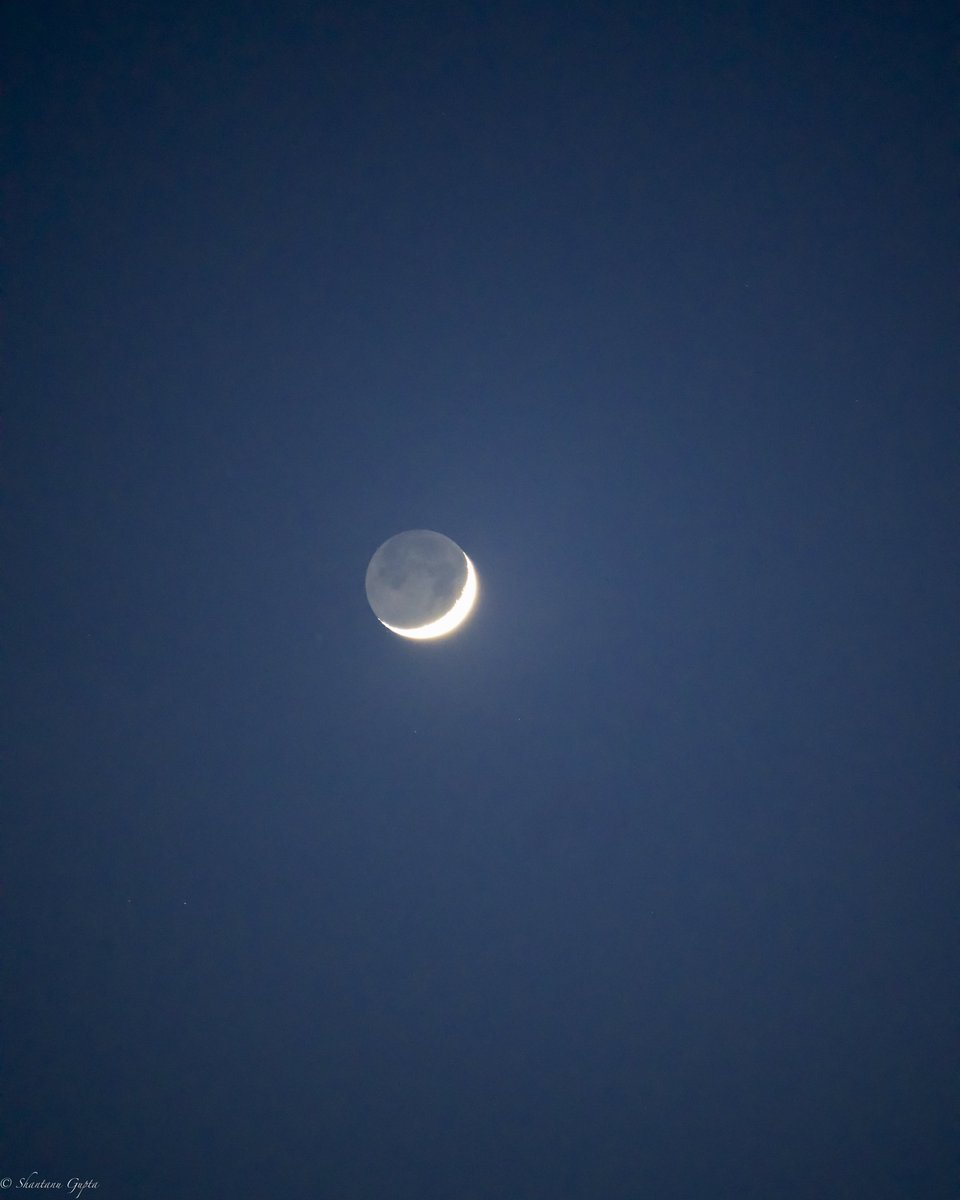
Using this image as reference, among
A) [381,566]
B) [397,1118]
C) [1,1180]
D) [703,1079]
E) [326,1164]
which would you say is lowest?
[1,1180]

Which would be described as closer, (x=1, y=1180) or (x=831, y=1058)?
(x=831, y=1058)

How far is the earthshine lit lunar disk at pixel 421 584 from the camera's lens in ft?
8.45

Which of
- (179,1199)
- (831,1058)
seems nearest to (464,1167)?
(179,1199)

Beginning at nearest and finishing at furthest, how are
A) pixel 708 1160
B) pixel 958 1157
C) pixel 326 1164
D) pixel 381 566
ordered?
1. pixel 381 566
2. pixel 958 1157
3. pixel 708 1160
4. pixel 326 1164

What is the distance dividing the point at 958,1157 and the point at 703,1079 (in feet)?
4.14

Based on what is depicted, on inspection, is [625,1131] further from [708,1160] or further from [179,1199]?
[179,1199]

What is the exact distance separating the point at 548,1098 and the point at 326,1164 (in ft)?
4.48

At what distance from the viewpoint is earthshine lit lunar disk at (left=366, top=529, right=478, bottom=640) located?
8.45ft

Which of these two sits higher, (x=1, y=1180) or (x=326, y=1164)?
(x=326, y=1164)

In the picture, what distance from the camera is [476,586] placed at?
2707 millimetres

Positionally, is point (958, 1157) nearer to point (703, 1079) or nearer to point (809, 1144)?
point (809, 1144)

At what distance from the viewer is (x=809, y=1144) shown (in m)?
3.04

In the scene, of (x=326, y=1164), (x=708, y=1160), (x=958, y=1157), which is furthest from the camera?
(x=326, y=1164)

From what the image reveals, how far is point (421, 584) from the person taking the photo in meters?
2.59
